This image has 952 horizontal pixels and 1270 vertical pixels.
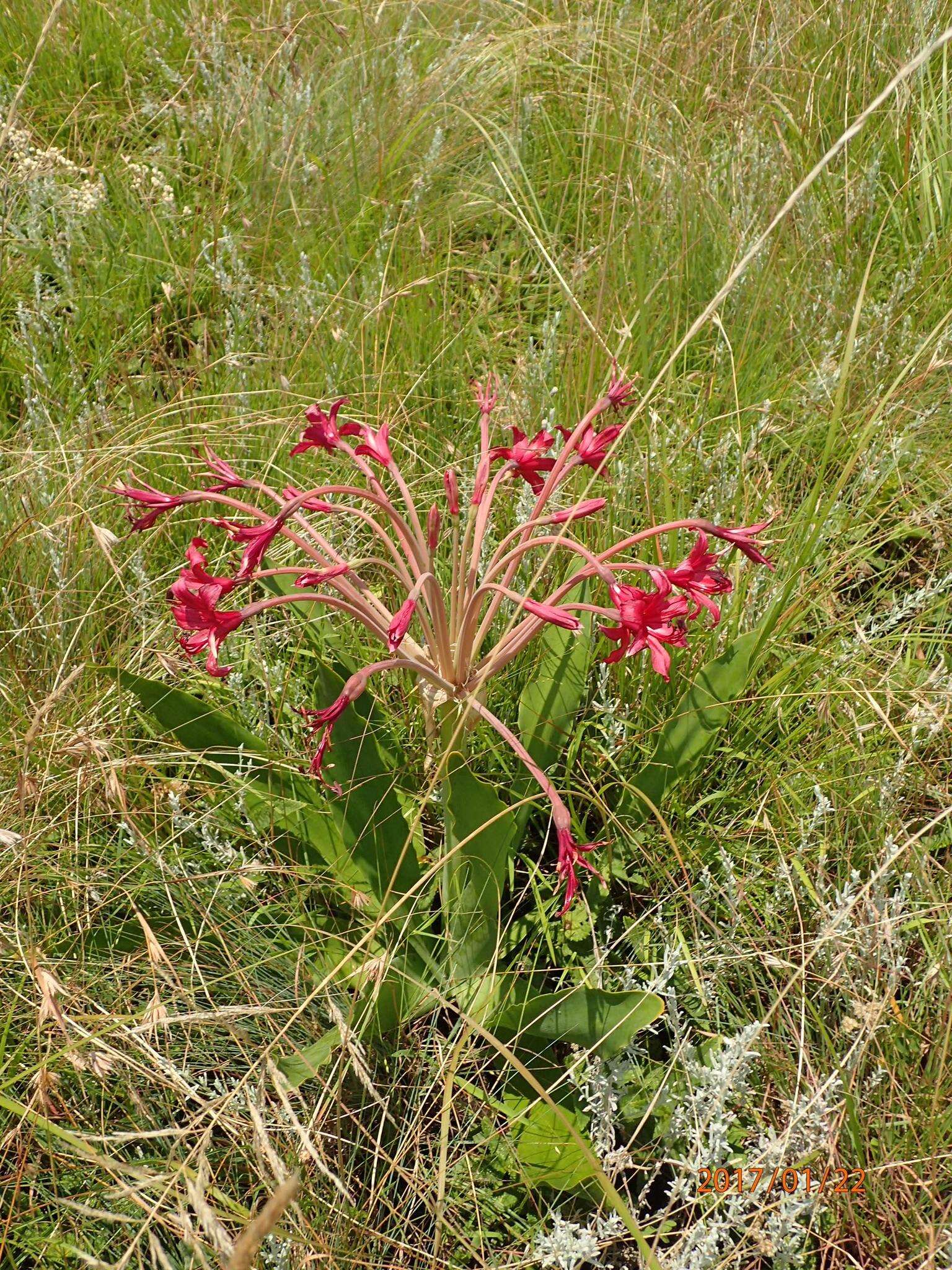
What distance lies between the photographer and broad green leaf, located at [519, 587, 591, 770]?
1557 mm

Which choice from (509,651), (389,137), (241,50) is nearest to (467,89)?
(389,137)

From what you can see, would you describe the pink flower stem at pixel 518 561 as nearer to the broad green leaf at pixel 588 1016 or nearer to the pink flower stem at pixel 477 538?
the pink flower stem at pixel 477 538

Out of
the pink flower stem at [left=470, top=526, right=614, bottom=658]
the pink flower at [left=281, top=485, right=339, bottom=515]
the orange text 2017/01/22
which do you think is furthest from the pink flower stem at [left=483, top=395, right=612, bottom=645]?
the orange text 2017/01/22

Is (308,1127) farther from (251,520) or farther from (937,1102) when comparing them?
(251,520)

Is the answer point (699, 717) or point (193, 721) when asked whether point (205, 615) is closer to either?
point (193, 721)

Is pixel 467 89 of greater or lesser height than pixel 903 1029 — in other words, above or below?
above

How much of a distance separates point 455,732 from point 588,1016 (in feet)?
1.22

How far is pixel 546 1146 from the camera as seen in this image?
1.30 metres

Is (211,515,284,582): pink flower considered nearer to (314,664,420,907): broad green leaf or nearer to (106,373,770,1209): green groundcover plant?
(106,373,770,1209): green groundcover plant

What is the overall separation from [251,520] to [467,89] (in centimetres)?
187

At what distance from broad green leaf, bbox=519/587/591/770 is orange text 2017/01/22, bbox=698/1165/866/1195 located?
0.57 metres

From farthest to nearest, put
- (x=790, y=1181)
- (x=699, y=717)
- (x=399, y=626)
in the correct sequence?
(x=699, y=717)
(x=790, y=1181)
(x=399, y=626)

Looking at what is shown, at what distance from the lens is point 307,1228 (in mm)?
1197

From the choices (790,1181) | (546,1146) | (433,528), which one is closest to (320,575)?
(433,528)
